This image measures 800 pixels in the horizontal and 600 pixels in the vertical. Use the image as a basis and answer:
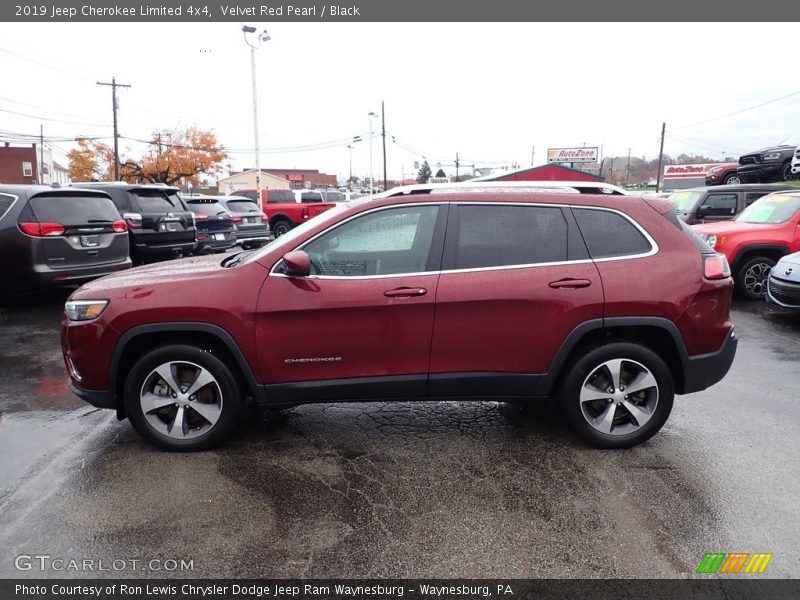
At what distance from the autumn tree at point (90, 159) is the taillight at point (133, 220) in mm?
57708

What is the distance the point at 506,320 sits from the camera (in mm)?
3617

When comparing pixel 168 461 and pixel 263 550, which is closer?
pixel 263 550

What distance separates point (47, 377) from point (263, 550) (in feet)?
12.9

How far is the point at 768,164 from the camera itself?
19.1 m

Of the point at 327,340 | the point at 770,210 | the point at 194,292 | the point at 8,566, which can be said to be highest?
the point at 770,210

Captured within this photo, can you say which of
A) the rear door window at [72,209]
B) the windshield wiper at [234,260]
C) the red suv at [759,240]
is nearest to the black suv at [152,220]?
the rear door window at [72,209]

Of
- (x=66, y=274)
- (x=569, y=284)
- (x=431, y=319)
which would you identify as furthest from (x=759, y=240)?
(x=66, y=274)

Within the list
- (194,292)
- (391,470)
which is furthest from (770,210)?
(194,292)

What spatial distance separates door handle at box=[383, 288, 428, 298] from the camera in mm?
3572

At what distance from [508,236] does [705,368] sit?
1.62m

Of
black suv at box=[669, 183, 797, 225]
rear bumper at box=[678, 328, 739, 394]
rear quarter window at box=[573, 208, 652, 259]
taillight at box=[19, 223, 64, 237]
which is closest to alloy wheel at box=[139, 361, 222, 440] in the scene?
rear quarter window at box=[573, 208, 652, 259]

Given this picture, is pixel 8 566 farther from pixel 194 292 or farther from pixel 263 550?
pixel 194 292

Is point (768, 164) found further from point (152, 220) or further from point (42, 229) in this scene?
point (42, 229)

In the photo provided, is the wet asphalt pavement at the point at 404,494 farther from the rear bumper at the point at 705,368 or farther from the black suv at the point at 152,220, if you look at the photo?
the black suv at the point at 152,220
